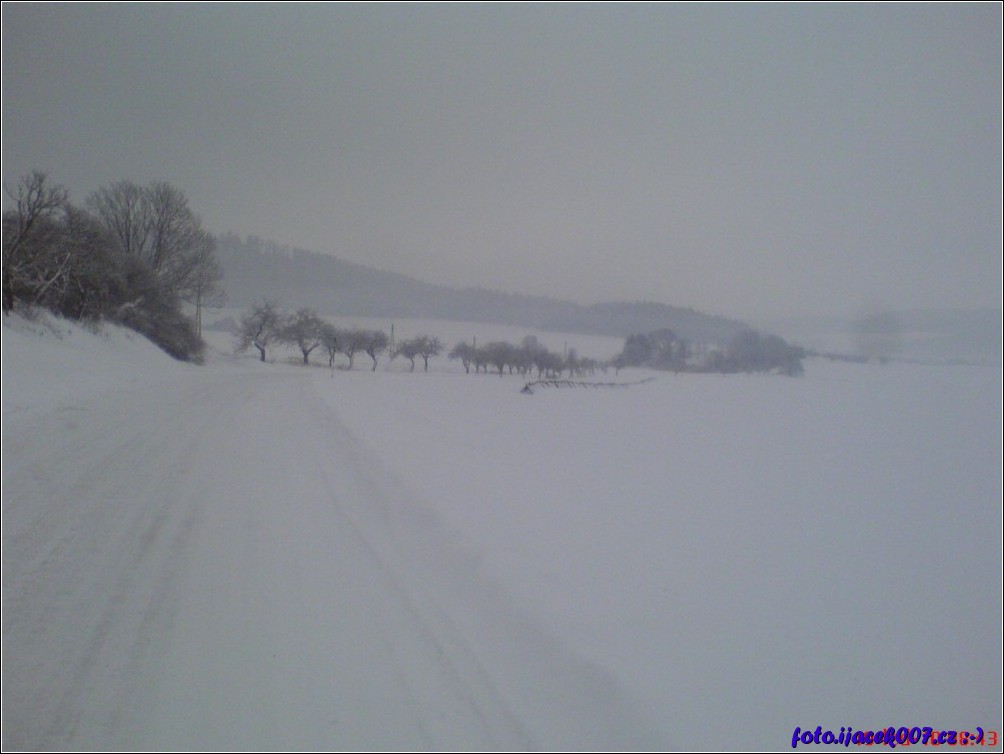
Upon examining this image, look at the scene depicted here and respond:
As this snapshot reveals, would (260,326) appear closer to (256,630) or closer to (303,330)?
(303,330)

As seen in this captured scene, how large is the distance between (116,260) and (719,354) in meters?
11.6

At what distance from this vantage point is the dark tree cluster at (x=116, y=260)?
5961 millimetres

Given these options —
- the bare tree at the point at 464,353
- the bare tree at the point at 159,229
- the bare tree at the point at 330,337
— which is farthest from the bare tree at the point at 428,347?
the bare tree at the point at 159,229

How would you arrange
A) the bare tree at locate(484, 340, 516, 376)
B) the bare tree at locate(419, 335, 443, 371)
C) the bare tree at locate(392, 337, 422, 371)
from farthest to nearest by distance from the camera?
the bare tree at locate(484, 340, 516, 376)
the bare tree at locate(419, 335, 443, 371)
the bare tree at locate(392, 337, 422, 371)

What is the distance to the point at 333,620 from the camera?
3.38 m

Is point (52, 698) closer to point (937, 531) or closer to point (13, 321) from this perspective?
point (937, 531)

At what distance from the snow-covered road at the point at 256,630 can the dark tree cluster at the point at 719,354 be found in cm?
852

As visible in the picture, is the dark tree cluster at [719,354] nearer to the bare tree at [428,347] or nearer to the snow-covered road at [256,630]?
the bare tree at [428,347]

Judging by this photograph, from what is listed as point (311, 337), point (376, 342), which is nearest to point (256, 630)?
point (311, 337)

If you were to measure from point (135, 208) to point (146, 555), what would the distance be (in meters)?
3.70

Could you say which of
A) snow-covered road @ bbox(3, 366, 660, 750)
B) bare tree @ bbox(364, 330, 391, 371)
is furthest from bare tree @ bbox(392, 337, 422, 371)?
snow-covered road @ bbox(3, 366, 660, 750)

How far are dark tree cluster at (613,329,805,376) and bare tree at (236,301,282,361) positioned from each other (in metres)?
8.88

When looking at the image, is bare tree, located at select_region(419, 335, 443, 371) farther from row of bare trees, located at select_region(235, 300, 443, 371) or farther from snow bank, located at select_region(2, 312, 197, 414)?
snow bank, located at select_region(2, 312, 197, 414)

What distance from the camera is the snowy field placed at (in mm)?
2611
